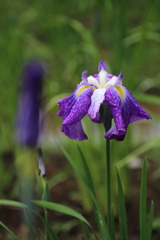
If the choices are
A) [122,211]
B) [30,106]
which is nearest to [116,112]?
[30,106]

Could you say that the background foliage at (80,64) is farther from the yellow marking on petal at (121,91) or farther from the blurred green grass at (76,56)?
the yellow marking on petal at (121,91)

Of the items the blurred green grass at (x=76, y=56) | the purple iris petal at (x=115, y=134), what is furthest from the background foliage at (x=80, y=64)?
the purple iris petal at (x=115, y=134)

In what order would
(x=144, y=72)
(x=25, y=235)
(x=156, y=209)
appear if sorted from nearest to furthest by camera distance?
(x=25, y=235)
(x=156, y=209)
(x=144, y=72)

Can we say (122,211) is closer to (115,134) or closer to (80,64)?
(115,134)

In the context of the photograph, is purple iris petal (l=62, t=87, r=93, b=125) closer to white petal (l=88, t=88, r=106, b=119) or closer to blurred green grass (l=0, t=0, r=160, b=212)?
white petal (l=88, t=88, r=106, b=119)

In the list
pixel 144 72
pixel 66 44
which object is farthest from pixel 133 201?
pixel 144 72

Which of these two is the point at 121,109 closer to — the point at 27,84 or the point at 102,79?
the point at 102,79

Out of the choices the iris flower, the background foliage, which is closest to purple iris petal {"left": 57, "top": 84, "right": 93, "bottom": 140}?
the iris flower
